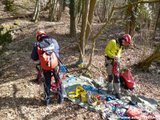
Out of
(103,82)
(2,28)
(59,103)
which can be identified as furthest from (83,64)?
(2,28)

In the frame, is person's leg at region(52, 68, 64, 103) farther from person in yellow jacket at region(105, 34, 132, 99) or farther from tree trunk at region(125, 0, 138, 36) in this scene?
tree trunk at region(125, 0, 138, 36)

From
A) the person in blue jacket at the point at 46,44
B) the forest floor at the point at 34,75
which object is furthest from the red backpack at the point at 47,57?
the forest floor at the point at 34,75

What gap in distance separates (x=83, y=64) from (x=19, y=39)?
5801mm

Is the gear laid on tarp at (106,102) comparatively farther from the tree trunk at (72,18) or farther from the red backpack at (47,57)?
the tree trunk at (72,18)

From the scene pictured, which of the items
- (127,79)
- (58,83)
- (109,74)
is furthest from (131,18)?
(58,83)

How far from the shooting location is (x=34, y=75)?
31.7 ft

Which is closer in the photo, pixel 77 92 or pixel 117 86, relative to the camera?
pixel 77 92

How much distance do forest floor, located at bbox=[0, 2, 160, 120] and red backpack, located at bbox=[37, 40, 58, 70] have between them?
1.26 metres

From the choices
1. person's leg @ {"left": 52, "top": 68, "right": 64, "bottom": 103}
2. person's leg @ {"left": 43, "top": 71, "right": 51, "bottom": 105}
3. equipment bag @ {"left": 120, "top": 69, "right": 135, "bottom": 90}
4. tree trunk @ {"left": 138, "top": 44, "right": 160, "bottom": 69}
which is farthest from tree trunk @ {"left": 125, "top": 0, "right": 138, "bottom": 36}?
person's leg @ {"left": 43, "top": 71, "right": 51, "bottom": 105}

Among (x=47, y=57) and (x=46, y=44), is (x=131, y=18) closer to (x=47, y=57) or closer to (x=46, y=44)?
(x=46, y=44)

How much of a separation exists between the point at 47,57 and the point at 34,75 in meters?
2.63

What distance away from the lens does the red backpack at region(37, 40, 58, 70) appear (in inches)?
284

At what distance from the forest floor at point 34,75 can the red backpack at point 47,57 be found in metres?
1.26

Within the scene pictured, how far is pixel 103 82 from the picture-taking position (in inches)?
376
